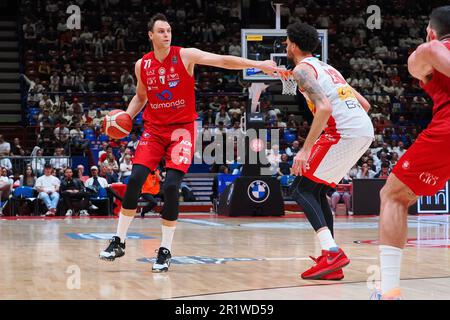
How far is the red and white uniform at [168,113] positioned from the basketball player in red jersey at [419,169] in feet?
9.32

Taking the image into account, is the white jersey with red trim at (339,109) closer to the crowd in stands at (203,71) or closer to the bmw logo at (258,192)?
the bmw logo at (258,192)

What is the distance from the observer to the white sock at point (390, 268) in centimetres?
447

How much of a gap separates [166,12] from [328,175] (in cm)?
2234

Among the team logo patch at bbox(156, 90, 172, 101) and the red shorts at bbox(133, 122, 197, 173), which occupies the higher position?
the team logo patch at bbox(156, 90, 172, 101)

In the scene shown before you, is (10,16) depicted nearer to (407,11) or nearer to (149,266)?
(407,11)

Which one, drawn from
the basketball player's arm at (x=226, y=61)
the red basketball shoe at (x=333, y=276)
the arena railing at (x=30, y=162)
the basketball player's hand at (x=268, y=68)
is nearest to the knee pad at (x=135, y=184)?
the basketball player's arm at (x=226, y=61)

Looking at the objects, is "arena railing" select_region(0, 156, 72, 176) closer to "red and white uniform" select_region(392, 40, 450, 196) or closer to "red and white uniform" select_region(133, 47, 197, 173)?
"red and white uniform" select_region(133, 47, 197, 173)

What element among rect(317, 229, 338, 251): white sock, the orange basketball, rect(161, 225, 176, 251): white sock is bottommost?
rect(161, 225, 176, 251): white sock

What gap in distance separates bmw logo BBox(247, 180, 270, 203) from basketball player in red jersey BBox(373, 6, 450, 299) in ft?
38.0

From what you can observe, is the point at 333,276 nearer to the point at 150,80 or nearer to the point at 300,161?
the point at 300,161

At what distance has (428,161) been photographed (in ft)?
15.0

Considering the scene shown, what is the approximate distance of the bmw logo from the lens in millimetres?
16281

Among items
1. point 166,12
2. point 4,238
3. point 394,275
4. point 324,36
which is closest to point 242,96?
point 166,12

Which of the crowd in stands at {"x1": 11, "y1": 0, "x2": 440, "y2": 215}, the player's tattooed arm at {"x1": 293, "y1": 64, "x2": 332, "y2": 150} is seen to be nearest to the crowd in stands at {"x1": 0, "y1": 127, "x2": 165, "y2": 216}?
the crowd in stands at {"x1": 11, "y1": 0, "x2": 440, "y2": 215}
